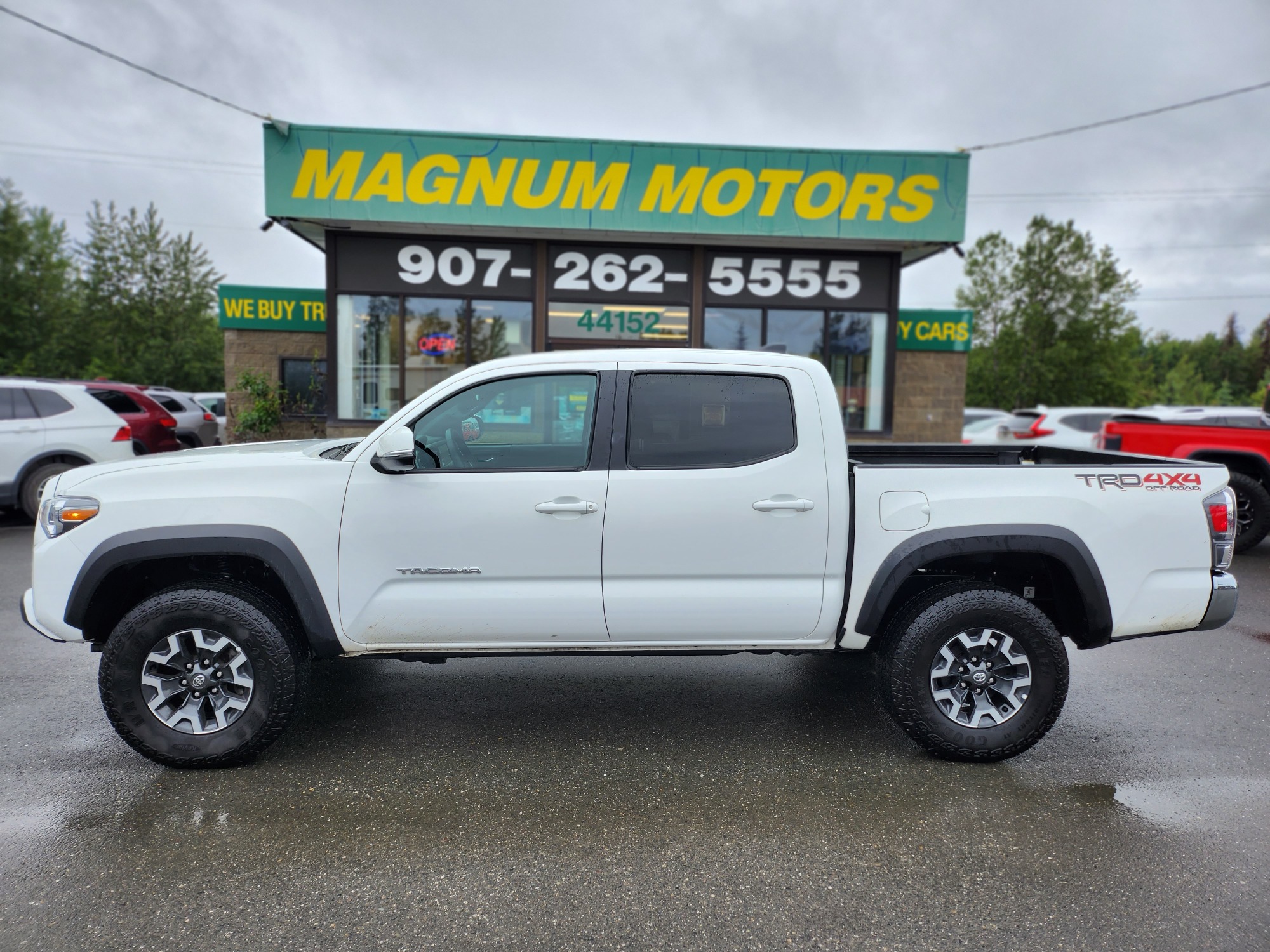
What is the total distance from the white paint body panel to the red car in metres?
8.83

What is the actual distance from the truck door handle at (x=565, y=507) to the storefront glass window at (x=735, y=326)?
10.6m

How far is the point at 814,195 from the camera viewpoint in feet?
41.4

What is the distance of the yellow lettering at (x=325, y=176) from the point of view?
39.7ft

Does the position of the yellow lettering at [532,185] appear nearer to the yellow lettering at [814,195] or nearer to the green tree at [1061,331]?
the yellow lettering at [814,195]

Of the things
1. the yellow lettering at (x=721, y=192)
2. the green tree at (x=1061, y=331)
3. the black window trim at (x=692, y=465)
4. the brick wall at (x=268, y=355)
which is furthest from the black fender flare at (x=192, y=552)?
the green tree at (x=1061, y=331)

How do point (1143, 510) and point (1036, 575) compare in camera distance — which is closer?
point (1143, 510)

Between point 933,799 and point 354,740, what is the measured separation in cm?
268

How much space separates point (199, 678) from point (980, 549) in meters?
3.50

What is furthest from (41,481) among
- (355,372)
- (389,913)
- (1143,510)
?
(1143,510)

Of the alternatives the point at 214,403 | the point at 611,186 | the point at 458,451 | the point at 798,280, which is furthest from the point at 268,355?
the point at 458,451

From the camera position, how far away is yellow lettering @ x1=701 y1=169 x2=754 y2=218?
12.5 meters

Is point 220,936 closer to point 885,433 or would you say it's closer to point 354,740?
point 354,740

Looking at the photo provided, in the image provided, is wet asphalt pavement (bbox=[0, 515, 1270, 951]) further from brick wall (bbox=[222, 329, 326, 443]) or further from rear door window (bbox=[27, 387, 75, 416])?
brick wall (bbox=[222, 329, 326, 443])

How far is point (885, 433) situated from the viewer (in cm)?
1422
